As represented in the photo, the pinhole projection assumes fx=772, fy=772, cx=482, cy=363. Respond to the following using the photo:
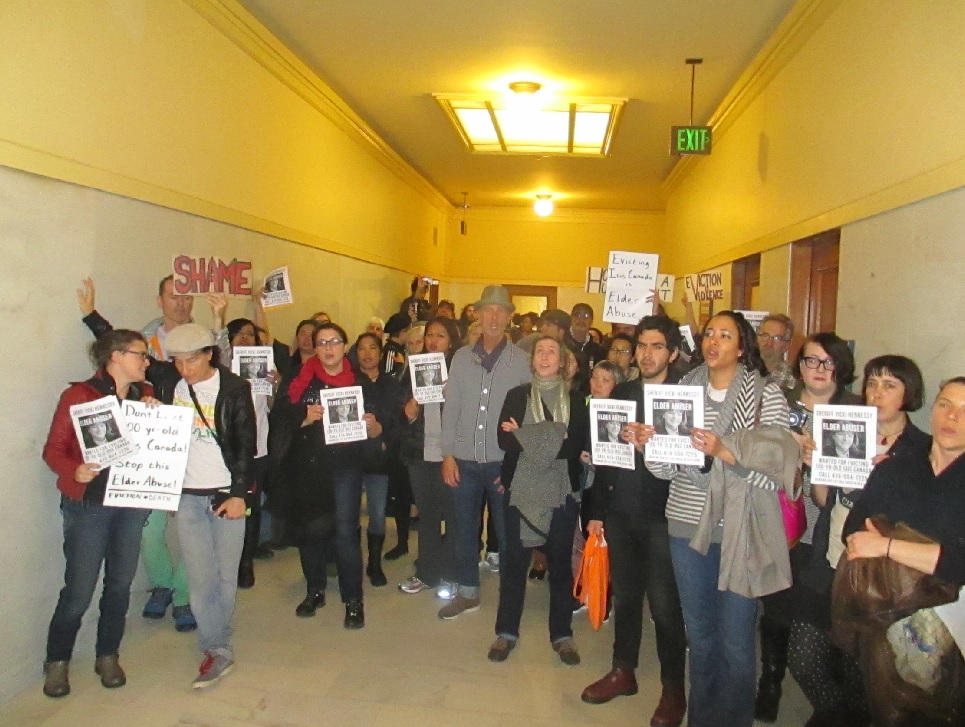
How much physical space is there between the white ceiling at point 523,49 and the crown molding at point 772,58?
0.09 m

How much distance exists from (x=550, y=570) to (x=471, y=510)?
0.73 metres

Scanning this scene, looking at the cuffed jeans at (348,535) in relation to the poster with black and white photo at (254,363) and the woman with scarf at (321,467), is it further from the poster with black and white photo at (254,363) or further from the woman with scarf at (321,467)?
the poster with black and white photo at (254,363)

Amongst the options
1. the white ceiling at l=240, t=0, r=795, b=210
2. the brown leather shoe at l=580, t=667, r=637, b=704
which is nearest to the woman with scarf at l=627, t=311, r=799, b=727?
the brown leather shoe at l=580, t=667, r=637, b=704

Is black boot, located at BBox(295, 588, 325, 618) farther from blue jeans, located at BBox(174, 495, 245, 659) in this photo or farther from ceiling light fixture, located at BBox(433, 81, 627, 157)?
ceiling light fixture, located at BBox(433, 81, 627, 157)

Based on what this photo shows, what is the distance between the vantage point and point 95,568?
3.69 metres

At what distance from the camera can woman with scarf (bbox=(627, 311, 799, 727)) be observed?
295 centimetres

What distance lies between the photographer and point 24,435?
12.3 ft

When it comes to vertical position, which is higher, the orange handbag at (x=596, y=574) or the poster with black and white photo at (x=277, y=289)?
the poster with black and white photo at (x=277, y=289)

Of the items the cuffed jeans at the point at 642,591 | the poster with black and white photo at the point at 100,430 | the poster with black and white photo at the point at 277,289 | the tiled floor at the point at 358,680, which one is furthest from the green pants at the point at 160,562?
the cuffed jeans at the point at 642,591

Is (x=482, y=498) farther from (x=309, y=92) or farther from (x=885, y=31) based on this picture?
(x=309, y=92)

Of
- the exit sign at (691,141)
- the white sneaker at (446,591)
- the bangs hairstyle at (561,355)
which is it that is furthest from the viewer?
the exit sign at (691,141)

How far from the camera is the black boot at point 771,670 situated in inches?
144

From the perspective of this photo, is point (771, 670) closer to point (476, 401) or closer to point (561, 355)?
point (561, 355)

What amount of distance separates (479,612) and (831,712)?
222 cm
